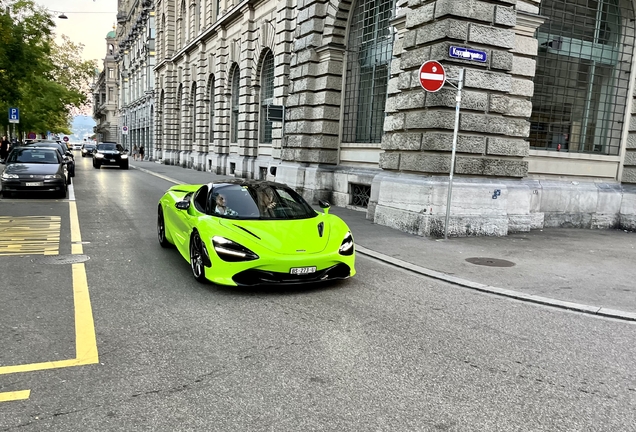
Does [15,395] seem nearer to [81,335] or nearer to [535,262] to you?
[81,335]

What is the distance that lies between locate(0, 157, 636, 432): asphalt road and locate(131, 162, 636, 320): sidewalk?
0.56m

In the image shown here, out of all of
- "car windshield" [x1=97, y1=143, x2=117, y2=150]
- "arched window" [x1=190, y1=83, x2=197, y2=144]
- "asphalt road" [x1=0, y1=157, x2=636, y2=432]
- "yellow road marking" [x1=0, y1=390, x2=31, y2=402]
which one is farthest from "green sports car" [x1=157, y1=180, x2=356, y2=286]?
"arched window" [x1=190, y1=83, x2=197, y2=144]

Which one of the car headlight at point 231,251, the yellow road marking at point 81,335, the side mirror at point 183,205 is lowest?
the yellow road marking at point 81,335

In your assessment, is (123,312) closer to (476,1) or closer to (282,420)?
(282,420)

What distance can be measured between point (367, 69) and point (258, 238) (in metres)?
11.2

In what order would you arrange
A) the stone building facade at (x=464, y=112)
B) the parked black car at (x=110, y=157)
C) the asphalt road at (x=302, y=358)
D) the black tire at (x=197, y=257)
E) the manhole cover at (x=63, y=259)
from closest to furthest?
1. the asphalt road at (x=302, y=358)
2. the black tire at (x=197, y=257)
3. the manhole cover at (x=63, y=259)
4. the stone building facade at (x=464, y=112)
5. the parked black car at (x=110, y=157)

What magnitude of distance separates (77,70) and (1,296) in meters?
67.1

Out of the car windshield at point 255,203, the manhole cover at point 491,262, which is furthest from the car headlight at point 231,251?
the manhole cover at point 491,262

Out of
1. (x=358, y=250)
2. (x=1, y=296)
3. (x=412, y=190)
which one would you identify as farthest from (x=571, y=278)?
(x=1, y=296)

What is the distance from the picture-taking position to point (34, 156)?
16.7 meters

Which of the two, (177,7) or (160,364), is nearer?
(160,364)

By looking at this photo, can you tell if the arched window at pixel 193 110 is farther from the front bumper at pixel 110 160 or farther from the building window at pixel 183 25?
the front bumper at pixel 110 160

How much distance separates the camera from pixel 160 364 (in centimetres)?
404

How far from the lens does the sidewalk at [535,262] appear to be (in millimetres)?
6621
